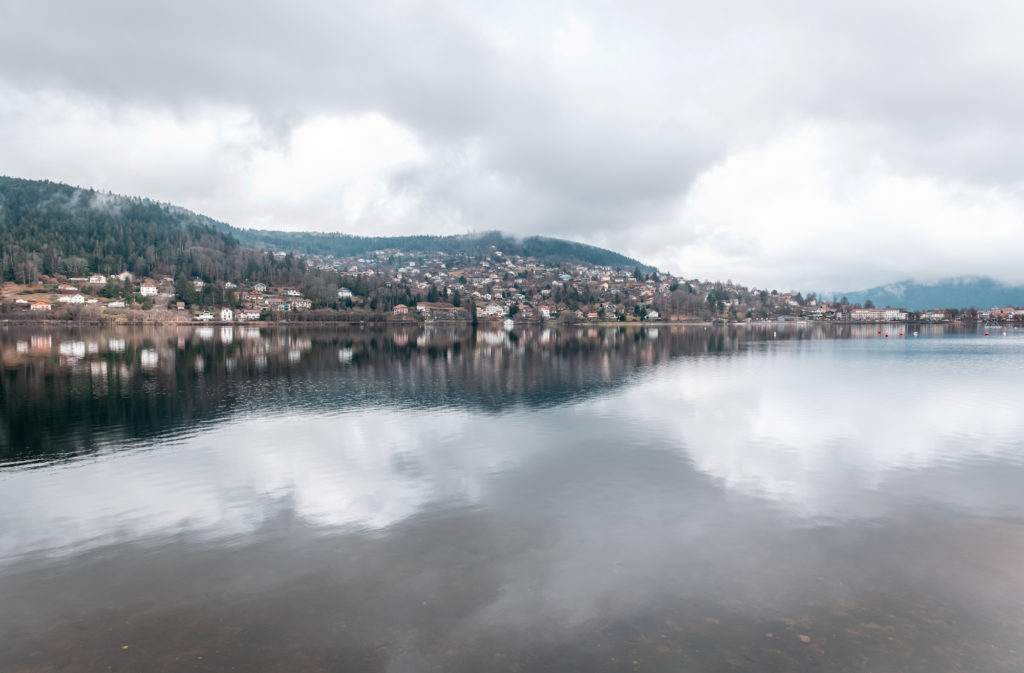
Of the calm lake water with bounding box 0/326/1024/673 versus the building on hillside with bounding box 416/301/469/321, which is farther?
the building on hillside with bounding box 416/301/469/321

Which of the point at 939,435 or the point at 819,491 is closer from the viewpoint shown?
the point at 819,491

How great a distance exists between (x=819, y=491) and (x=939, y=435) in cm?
1210

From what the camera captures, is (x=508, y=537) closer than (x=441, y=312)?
Yes

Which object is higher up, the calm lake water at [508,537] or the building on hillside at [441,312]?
the building on hillside at [441,312]

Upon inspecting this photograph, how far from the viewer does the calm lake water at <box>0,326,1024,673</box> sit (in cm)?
827

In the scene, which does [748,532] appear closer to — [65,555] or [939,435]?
[65,555]

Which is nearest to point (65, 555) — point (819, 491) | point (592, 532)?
point (592, 532)

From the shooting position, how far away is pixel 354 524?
13117mm

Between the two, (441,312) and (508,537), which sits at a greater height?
(441,312)

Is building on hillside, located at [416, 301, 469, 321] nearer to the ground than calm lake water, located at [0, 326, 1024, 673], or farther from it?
farther from it

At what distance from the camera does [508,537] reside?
40.3ft

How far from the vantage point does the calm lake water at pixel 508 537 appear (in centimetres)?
827

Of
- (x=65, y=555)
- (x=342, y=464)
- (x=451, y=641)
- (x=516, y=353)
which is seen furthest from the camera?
(x=516, y=353)

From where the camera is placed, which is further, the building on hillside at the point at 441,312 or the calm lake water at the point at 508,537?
the building on hillside at the point at 441,312
